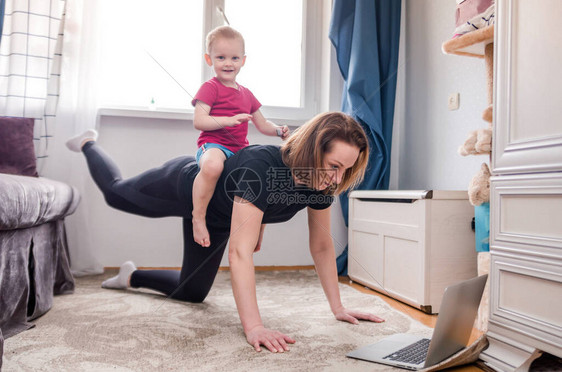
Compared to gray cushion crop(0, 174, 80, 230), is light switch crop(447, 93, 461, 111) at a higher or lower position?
higher

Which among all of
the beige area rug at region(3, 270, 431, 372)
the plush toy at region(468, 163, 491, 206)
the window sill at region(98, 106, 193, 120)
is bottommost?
the beige area rug at region(3, 270, 431, 372)

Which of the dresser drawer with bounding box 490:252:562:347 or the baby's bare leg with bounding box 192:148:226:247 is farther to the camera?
the baby's bare leg with bounding box 192:148:226:247

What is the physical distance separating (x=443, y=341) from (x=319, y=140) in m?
0.57

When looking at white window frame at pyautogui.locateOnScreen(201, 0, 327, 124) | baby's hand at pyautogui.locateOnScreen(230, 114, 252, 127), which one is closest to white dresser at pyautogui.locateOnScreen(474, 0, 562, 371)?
baby's hand at pyautogui.locateOnScreen(230, 114, 252, 127)

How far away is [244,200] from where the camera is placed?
46.1 inches

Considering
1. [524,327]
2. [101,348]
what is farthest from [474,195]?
[101,348]

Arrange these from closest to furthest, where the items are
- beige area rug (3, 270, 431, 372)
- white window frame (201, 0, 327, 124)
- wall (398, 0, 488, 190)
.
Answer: beige area rug (3, 270, 431, 372), wall (398, 0, 488, 190), white window frame (201, 0, 327, 124)

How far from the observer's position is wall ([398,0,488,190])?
6.43 feet

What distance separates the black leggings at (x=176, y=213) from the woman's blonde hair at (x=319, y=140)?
52 cm

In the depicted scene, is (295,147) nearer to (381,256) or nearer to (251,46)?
(381,256)

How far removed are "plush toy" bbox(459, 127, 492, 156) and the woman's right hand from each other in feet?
2.75

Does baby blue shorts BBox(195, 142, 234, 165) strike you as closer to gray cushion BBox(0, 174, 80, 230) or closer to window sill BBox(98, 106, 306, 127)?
gray cushion BBox(0, 174, 80, 230)

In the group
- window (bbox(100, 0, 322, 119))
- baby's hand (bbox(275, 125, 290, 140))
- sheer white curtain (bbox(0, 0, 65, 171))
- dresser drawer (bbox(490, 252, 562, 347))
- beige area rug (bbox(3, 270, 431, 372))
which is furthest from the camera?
window (bbox(100, 0, 322, 119))

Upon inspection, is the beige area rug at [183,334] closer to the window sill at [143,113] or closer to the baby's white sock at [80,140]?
the baby's white sock at [80,140]
